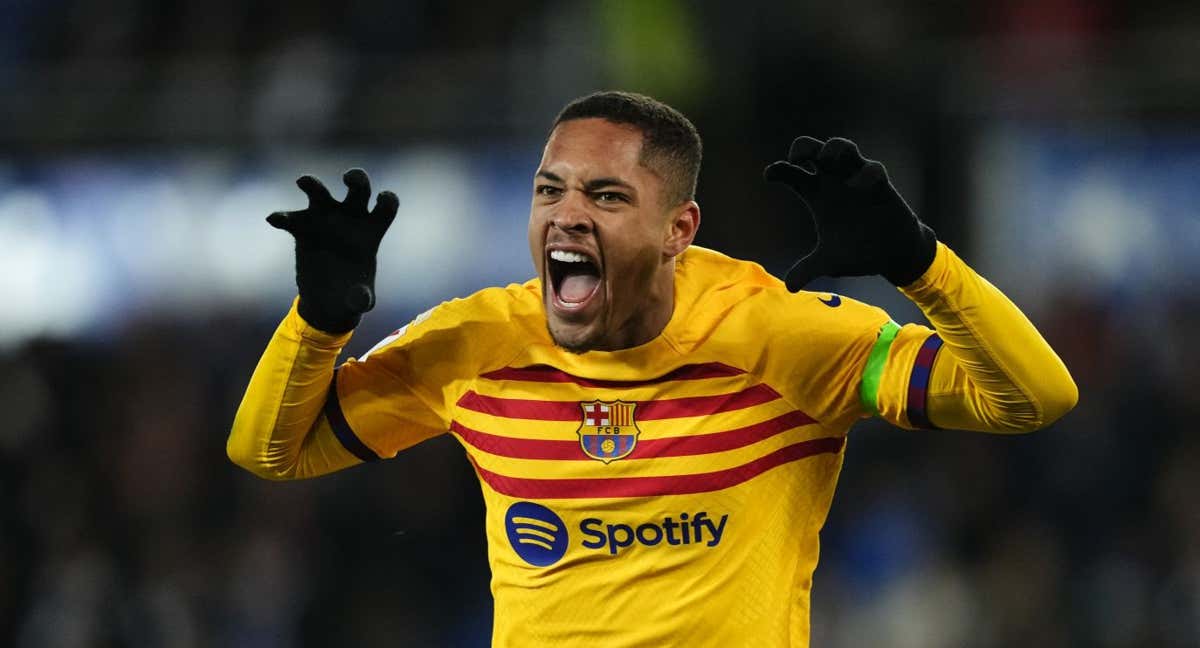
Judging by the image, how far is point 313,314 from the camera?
3.16 metres

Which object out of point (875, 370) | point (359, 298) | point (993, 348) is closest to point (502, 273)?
point (359, 298)

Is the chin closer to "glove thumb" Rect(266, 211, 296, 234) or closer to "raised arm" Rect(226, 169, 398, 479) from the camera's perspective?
"raised arm" Rect(226, 169, 398, 479)

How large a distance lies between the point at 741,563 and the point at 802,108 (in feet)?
12.9

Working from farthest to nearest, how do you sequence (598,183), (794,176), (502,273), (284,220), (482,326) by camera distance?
(502,273)
(482,326)
(598,183)
(284,220)
(794,176)

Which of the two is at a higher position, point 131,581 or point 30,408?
point 30,408

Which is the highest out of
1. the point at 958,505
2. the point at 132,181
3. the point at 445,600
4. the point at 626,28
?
the point at 626,28

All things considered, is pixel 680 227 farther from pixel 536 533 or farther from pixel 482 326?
pixel 536 533

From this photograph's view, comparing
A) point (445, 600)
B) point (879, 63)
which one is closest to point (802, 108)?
point (879, 63)

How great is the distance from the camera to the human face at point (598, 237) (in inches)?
125

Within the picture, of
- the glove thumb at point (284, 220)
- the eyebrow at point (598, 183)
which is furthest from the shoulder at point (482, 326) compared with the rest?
the glove thumb at point (284, 220)

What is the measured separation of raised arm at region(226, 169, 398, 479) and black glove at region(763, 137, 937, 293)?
0.82 meters

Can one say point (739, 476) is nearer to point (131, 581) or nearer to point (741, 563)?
point (741, 563)

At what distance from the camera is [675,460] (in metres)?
3.15

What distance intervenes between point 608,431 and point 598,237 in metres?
0.39
